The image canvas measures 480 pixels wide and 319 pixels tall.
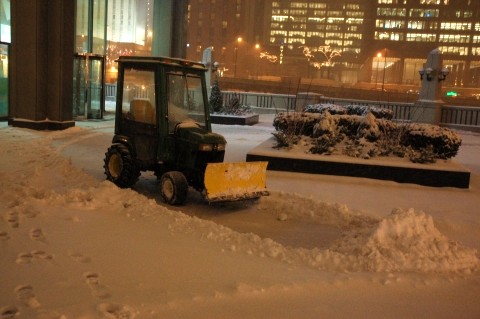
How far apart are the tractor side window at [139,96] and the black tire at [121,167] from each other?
0.60 meters

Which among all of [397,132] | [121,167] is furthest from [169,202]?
[397,132]

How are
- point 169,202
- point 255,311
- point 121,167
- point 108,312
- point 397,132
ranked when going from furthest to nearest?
1. point 397,132
2. point 121,167
3. point 169,202
4. point 255,311
5. point 108,312

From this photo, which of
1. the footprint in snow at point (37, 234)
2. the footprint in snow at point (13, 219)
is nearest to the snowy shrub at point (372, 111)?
the footprint in snow at point (13, 219)

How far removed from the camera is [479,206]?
31.1ft

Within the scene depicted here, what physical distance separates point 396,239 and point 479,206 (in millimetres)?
4163

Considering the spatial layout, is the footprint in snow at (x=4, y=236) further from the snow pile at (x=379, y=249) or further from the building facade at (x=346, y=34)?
the building facade at (x=346, y=34)

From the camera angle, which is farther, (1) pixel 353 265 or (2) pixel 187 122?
→ (2) pixel 187 122

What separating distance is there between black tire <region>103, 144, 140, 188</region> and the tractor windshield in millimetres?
1056

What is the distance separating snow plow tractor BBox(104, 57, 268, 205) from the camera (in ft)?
26.9

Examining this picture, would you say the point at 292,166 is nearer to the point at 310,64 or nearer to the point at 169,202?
the point at 169,202

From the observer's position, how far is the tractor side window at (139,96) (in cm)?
872

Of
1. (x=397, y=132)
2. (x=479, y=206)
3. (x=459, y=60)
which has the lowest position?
(x=479, y=206)

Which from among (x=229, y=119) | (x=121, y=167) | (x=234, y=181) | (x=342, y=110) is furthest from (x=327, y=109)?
(x=234, y=181)

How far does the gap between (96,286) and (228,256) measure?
1566 mm
